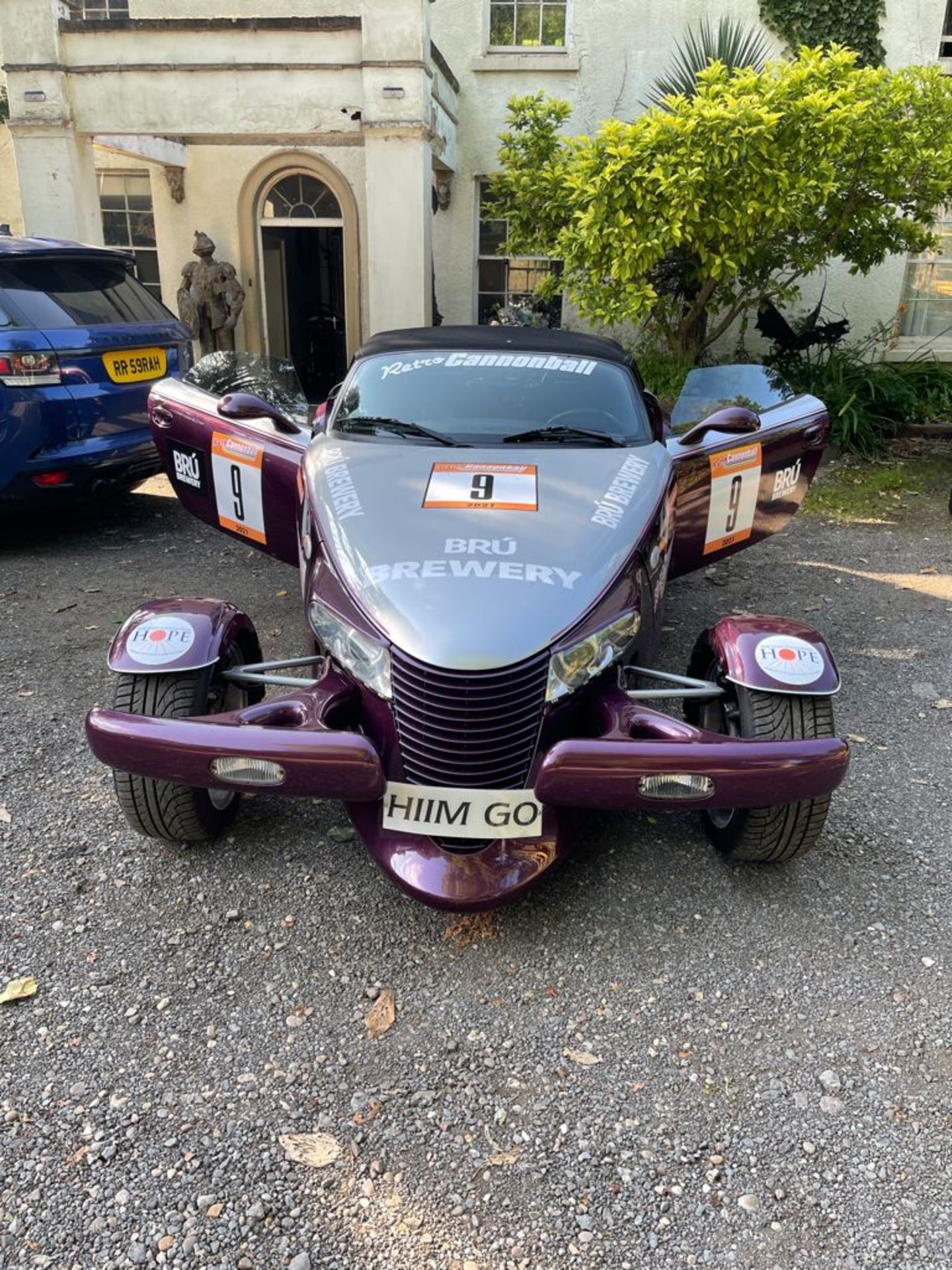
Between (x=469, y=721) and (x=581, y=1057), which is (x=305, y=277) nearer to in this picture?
(x=469, y=721)

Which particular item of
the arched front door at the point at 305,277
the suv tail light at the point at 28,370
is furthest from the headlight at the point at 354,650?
the arched front door at the point at 305,277

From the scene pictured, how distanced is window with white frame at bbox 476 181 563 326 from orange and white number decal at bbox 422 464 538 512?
871 centimetres

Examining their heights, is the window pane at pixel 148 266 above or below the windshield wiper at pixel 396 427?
above

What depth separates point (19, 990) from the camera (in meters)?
2.59

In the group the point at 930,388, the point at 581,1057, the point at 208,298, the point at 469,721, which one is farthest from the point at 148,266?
the point at 581,1057

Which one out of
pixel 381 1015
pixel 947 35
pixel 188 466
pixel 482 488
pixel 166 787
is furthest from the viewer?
pixel 947 35

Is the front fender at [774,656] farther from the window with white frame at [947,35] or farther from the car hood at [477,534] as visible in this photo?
the window with white frame at [947,35]

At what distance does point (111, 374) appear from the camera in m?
6.27

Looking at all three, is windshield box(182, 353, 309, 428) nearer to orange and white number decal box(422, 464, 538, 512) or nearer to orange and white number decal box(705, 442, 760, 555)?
orange and white number decal box(422, 464, 538, 512)

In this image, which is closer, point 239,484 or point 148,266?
point 239,484

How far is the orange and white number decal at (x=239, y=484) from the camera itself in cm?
445

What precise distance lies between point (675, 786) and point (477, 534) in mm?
1032

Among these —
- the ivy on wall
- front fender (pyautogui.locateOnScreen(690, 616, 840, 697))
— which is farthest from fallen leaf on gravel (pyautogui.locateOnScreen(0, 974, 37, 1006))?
the ivy on wall

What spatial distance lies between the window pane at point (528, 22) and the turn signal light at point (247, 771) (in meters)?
11.2
